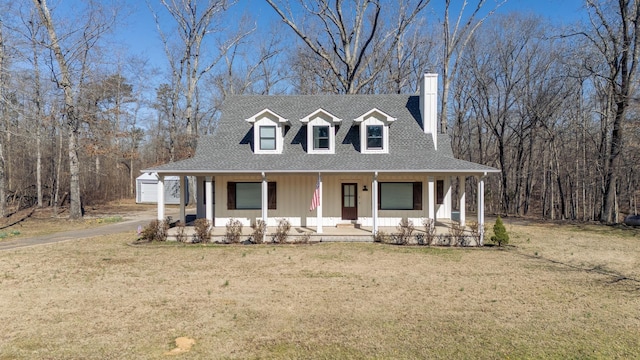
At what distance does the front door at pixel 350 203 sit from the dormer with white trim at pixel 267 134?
11.9ft

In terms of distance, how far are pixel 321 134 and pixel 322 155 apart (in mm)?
1042

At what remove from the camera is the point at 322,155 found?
52.6 feet

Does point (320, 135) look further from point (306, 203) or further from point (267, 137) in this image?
point (306, 203)

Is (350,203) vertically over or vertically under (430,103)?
under

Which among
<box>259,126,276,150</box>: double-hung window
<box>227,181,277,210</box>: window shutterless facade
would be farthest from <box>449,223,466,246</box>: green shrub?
<box>259,126,276,150</box>: double-hung window

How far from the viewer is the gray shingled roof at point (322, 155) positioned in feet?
47.4

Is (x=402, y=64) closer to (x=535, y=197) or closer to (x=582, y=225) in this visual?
(x=582, y=225)

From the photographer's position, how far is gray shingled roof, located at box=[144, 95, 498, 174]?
1445cm

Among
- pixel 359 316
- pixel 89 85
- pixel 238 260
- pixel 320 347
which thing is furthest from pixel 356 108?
pixel 89 85

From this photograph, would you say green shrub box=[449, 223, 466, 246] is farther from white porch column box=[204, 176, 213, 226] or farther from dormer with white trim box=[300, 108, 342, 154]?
white porch column box=[204, 176, 213, 226]

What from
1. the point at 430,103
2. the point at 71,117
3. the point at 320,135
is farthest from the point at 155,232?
the point at 430,103

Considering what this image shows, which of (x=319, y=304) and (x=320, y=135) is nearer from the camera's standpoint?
(x=319, y=304)

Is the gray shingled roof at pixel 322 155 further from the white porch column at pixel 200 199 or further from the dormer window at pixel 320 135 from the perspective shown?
the white porch column at pixel 200 199

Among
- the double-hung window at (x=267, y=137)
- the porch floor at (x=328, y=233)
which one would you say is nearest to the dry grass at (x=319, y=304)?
the porch floor at (x=328, y=233)
